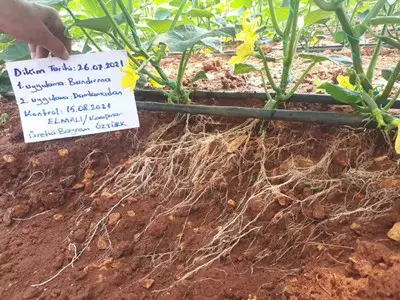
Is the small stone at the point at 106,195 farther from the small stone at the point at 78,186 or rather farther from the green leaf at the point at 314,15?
the green leaf at the point at 314,15

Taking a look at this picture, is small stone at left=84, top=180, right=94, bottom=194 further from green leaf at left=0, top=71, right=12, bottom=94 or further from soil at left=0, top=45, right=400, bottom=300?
green leaf at left=0, top=71, right=12, bottom=94

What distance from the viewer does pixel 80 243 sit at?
2.77 ft

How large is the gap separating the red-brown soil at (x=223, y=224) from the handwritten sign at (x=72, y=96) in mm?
82

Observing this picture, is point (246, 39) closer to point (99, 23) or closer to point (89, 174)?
point (99, 23)

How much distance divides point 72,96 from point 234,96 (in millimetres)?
431

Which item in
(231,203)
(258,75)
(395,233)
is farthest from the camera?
(258,75)

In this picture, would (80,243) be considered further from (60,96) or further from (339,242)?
(339,242)

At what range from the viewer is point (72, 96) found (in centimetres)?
105

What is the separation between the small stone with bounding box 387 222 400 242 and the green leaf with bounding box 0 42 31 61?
1066mm

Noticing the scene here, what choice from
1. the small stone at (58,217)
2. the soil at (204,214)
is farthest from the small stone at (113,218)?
the small stone at (58,217)

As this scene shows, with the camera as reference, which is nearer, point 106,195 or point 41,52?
point 106,195

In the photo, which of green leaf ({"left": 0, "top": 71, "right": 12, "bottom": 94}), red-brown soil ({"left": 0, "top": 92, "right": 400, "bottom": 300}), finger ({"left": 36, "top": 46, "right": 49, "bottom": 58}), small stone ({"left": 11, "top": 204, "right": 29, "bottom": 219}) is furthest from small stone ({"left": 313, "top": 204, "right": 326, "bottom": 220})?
green leaf ({"left": 0, "top": 71, "right": 12, "bottom": 94})

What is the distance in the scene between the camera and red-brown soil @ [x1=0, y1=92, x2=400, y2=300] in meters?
0.63

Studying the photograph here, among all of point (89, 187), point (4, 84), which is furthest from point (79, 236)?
point (4, 84)
